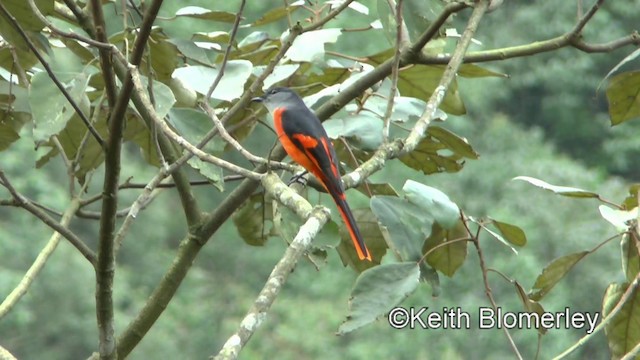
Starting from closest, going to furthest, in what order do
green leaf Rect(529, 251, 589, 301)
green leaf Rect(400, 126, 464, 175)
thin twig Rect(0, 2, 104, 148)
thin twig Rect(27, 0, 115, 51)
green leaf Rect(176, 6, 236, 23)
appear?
1. thin twig Rect(27, 0, 115, 51)
2. thin twig Rect(0, 2, 104, 148)
3. green leaf Rect(529, 251, 589, 301)
4. green leaf Rect(176, 6, 236, 23)
5. green leaf Rect(400, 126, 464, 175)

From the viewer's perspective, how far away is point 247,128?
3422mm

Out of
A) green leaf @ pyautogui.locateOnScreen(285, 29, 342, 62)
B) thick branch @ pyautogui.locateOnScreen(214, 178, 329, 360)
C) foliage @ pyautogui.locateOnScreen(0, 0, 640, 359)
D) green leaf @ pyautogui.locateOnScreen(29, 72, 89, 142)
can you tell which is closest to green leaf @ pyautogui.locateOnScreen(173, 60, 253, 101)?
foliage @ pyautogui.locateOnScreen(0, 0, 640, 359)

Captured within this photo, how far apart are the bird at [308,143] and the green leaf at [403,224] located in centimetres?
26

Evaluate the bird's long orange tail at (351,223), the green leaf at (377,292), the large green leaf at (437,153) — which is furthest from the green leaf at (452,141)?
the green leaf at (377,292)

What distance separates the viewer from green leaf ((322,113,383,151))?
2.97 meters

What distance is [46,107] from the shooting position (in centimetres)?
250

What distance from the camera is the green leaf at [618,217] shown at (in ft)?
8.27

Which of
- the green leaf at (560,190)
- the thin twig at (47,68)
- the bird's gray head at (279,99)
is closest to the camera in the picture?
the thin twig at (47,68)

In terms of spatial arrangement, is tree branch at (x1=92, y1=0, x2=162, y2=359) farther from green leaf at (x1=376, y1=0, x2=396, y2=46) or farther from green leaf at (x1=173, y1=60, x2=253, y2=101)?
green leaf at (x1=376, y1=0, x2=396, y2=46)

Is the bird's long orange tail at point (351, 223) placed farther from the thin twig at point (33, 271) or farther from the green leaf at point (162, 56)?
the thin twig at point (33, 271)

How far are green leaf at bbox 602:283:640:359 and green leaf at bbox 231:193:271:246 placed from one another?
972 millimetres

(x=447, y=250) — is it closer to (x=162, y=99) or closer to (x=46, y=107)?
(x=162, y=99)

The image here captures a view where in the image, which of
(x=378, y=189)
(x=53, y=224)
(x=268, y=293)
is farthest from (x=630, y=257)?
(x=53, y=224)

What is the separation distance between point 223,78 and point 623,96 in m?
0.89
